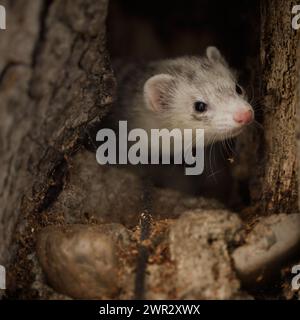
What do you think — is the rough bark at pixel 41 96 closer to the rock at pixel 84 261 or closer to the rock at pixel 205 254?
the rock at pixel 84 261

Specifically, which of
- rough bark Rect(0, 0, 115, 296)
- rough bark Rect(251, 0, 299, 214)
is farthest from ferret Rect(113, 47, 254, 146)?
rough bark Rect(0, 0, 115, 296)

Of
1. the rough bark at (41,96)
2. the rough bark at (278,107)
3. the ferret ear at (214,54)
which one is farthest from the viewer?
the ferret ear at (214,54)

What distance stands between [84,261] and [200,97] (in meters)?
1.48

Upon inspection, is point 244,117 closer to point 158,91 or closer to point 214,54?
point 158,91

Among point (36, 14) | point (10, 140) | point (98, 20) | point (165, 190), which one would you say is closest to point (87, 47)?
point (98, 20)

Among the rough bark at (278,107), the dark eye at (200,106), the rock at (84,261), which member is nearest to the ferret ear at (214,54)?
the dark eye at (200,106)

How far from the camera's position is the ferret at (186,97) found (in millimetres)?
3035

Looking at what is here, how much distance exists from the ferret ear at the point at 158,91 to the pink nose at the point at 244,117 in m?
0.60

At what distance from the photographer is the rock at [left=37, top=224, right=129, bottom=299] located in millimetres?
2125

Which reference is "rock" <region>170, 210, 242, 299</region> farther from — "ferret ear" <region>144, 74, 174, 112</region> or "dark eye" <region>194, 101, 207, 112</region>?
"ferret ear" <region>144, 74, 174, 112</region>

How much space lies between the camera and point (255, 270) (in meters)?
2.12

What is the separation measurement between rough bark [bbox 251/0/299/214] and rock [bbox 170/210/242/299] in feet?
1.59

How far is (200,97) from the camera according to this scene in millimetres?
3186

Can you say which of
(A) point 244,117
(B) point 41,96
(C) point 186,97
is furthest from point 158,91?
(B) point 41,96
